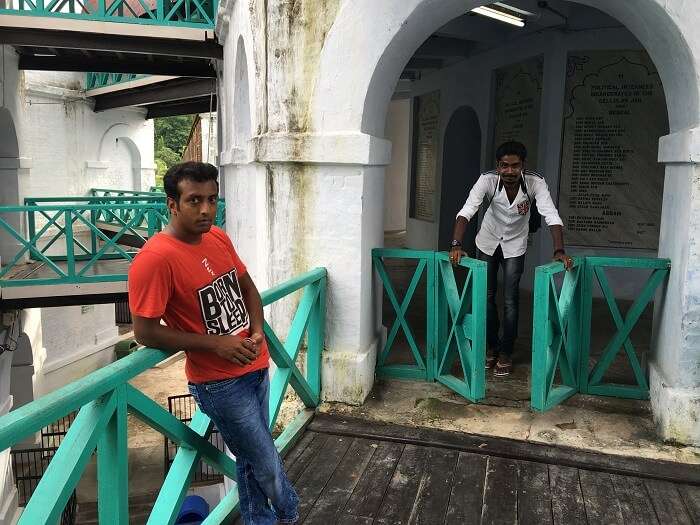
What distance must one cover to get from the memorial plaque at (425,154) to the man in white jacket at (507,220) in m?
5.18

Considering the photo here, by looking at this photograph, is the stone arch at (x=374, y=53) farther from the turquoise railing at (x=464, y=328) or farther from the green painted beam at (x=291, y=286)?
the turquoise railing at (x=464, y=328)

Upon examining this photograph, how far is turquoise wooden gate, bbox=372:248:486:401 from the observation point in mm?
4141

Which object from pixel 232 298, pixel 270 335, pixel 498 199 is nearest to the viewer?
pixel 232 298

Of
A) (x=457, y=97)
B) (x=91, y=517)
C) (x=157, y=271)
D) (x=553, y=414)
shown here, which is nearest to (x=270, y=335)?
(x=157, y=271)

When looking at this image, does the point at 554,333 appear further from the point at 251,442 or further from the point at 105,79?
the point at 105,79

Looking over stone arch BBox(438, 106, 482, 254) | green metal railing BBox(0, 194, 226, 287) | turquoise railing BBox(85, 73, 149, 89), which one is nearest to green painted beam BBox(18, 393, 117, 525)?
green metal railing BBox(0, 194, 226, 287)

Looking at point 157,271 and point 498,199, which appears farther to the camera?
point 498,199

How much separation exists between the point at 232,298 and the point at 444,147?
24.7ft

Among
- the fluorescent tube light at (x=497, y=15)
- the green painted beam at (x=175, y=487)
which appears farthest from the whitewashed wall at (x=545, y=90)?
the green painted beam at (x=175, y=487)

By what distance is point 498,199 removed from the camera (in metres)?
4.66

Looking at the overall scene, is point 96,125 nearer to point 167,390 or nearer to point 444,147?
point 167,390

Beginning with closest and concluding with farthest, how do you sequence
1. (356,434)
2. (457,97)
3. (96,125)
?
(356,434)
(457,97)
(96,125)

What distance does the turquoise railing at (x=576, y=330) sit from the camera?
3979 mm

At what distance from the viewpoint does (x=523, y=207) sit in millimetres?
4637
